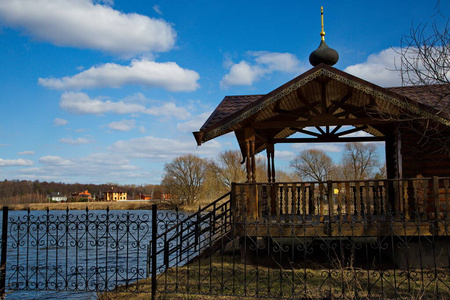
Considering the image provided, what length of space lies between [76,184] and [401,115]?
143 m

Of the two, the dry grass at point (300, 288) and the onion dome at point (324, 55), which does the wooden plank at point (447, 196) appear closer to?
the dry grass at point (300, 288)

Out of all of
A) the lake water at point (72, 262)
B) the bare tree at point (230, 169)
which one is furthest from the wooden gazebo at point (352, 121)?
the bare tree at point (230, 169)

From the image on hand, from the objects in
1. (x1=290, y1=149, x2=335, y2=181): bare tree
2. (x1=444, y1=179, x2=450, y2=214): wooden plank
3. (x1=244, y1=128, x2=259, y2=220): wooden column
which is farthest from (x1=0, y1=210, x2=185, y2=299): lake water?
(x1=290, y1=149, x2=335, y2=181): bare tree

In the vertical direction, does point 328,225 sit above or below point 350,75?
below

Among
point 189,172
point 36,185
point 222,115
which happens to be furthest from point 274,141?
point 36,185

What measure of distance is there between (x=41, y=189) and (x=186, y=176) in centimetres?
7494

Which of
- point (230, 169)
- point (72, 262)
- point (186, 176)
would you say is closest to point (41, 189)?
point (186, 176)

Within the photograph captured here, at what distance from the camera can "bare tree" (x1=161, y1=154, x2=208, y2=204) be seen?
61.1m

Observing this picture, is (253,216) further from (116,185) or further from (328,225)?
(116,185)

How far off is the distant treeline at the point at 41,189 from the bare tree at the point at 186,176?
72.0ft

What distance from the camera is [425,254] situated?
9.58 metres

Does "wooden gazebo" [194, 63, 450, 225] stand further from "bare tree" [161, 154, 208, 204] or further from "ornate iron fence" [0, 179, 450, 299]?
"bare tree" [161, 154, 208, 204]

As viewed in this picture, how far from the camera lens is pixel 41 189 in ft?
394

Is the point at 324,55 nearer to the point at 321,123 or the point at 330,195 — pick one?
the point at 321,123
